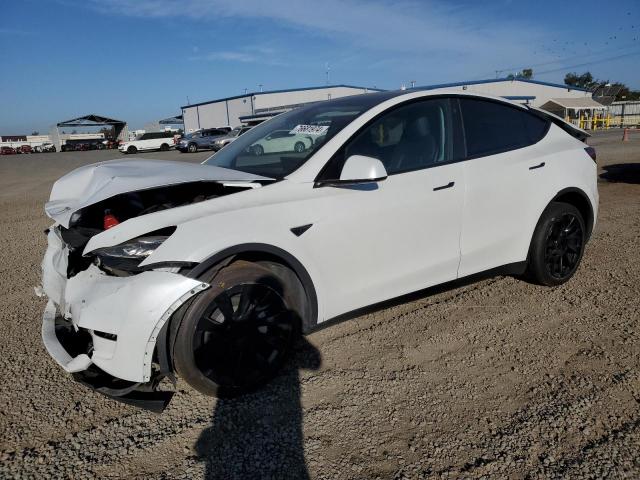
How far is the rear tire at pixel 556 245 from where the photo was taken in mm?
3820

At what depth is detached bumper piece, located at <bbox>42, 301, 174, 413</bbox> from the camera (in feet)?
7.75

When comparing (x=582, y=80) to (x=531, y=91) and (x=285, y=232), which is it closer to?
(x=531, y=91)

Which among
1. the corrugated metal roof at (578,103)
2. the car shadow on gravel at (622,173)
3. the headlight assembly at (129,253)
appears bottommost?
the car shadow on gravel at (622,173)

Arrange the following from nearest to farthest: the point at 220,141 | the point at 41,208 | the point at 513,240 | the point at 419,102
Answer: the point at 419,102
the point at 513,240
the point at 41,208
the point at 220,141

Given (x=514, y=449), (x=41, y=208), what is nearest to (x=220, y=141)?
(x=41, y=208)

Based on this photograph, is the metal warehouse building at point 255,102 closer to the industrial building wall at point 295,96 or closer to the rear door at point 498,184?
the industrial building wall at point 295,96

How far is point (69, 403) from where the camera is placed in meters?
2.75

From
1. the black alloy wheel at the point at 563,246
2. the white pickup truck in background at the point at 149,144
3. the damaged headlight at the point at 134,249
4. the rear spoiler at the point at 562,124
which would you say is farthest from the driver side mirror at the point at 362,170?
the white pickup truck in background at the point at 149,144

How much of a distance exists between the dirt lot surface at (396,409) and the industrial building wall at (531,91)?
153 ft

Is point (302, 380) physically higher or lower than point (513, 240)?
lower

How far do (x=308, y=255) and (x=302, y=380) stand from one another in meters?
0.77

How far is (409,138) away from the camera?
3.28 meters

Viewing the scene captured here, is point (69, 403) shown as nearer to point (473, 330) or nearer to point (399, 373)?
point (399, 373)

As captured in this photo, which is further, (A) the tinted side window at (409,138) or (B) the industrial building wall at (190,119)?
(B) the industrial building wall at (190,119)
